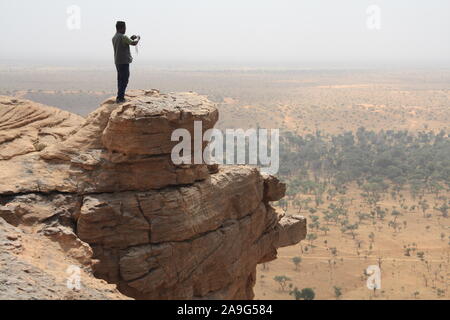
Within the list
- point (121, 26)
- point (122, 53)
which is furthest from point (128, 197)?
point (121, 26)

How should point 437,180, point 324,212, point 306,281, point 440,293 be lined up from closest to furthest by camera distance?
point 440,293 → point 306,281 → point 324,212 → point 437,180

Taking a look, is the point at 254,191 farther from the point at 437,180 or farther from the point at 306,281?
the point at 437,180

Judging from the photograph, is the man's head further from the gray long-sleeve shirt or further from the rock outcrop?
the rock outcrop

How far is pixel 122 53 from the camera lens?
9945mm

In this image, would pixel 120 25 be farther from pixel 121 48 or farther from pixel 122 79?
pixel 122 79

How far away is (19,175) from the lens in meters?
8.82

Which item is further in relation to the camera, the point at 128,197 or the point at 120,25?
the point at 120,25

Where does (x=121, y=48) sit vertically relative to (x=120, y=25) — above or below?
below

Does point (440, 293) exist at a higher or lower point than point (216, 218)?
lower

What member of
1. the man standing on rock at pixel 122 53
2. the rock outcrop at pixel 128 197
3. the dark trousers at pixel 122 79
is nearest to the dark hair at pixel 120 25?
the man standing on rock at pixel 122 53

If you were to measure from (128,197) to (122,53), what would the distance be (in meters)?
3.10

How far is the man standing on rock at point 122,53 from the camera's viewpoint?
9.84 metres

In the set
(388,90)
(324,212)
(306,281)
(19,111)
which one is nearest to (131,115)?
(19,111)

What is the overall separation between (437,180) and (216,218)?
41.1m
